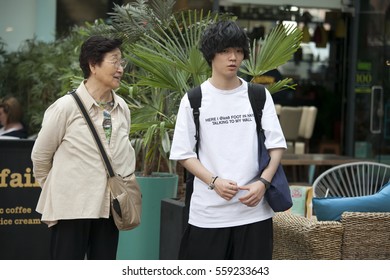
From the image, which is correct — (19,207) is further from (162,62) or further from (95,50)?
(95,50)

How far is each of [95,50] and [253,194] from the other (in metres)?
1.25

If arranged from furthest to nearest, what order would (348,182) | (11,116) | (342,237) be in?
(11,116), (348,182), (342,237)

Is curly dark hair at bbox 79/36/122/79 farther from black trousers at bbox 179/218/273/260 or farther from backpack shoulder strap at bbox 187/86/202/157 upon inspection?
black trousers at bbox 179/218/273/260

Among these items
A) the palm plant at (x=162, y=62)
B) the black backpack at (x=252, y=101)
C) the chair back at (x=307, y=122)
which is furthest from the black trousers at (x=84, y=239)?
the chair back at (x=307, y=122)

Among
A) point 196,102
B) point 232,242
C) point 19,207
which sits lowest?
point 19,207

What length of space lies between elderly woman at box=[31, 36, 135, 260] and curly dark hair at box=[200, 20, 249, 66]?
63 cm

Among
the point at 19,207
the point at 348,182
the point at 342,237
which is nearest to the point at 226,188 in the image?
the point at 342,237

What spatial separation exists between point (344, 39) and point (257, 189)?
846 centimetres

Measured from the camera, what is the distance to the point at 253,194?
4254 mm

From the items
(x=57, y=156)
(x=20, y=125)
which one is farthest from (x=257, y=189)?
(x=20, y=125)

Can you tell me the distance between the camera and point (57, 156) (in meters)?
4.75

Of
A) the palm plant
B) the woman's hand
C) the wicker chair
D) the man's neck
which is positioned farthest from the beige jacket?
the palm plant

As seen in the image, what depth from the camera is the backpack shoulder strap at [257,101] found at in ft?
14.4

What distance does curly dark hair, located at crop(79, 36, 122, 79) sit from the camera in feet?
15.9
